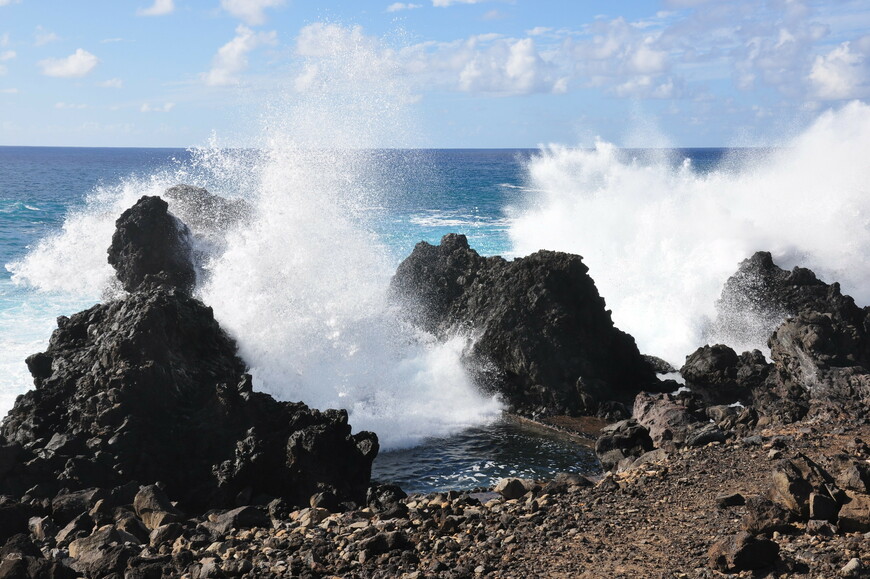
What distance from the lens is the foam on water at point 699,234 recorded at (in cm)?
1928

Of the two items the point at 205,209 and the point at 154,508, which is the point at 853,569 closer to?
the point at 154,508

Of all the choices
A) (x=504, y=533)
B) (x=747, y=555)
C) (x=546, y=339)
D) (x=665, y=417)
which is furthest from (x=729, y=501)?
(x=546, y=339)

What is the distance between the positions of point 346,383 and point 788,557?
8.97 m

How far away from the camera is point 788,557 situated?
607cm

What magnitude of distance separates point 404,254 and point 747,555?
2420cm

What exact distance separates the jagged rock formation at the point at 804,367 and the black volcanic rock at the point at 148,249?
31.3 feet

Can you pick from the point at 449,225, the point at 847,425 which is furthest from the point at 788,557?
the point at 449,225

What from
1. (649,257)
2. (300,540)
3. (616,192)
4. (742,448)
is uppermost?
(616,192)

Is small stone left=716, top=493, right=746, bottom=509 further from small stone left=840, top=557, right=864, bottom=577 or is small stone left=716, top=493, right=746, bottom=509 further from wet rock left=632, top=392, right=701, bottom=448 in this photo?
wet rock left=632, top=392, right=701, bottom=448

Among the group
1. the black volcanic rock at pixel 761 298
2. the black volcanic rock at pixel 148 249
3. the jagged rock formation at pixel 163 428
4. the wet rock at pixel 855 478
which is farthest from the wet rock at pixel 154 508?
the black volcanic rock at pixel 761 298

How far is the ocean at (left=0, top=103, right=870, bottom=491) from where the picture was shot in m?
13.3

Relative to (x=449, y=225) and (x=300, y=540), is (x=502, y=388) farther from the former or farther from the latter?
(x=449, y=225)

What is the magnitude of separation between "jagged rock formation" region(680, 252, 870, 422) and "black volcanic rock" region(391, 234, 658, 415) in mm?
1135

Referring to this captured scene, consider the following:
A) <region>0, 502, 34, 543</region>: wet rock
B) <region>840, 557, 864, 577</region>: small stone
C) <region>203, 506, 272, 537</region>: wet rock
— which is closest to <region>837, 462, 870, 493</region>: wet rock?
<region>840, 557, 864, 577</region>: small stone
